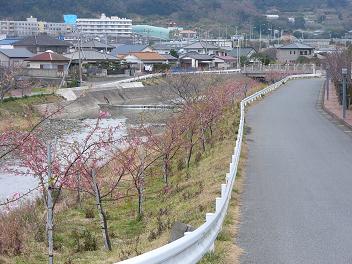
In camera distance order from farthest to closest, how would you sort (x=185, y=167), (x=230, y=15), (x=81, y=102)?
1. (x=230, y=15)
2. (x=81, y=102)
3. (x=185, y=167)

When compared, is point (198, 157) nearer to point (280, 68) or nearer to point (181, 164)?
point (181, 164)

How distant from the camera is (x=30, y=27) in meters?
160

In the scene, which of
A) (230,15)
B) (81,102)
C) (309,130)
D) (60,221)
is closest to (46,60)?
(81,102)

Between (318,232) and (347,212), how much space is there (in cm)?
159

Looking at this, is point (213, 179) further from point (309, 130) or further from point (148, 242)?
point (309, 130)

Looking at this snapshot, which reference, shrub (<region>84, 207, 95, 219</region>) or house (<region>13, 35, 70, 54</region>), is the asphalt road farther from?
house (<region>13, 35, 70, 54</region>)

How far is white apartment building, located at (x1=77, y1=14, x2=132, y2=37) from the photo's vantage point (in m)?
171

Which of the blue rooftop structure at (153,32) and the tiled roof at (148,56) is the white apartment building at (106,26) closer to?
the blue rooftop structure at (153,32)

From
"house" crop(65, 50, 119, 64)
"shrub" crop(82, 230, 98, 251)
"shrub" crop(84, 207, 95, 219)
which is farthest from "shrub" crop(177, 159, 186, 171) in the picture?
"house" crop(65, 50, 119, 64)

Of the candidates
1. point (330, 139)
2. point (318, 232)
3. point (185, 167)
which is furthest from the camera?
point (330, 139)

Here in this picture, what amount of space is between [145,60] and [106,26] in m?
93.0

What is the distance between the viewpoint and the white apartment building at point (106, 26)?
171 m

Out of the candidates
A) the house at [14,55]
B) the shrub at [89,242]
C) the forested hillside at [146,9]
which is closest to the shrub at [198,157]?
the shrub at [89,242]

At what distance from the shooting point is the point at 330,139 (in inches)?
822
